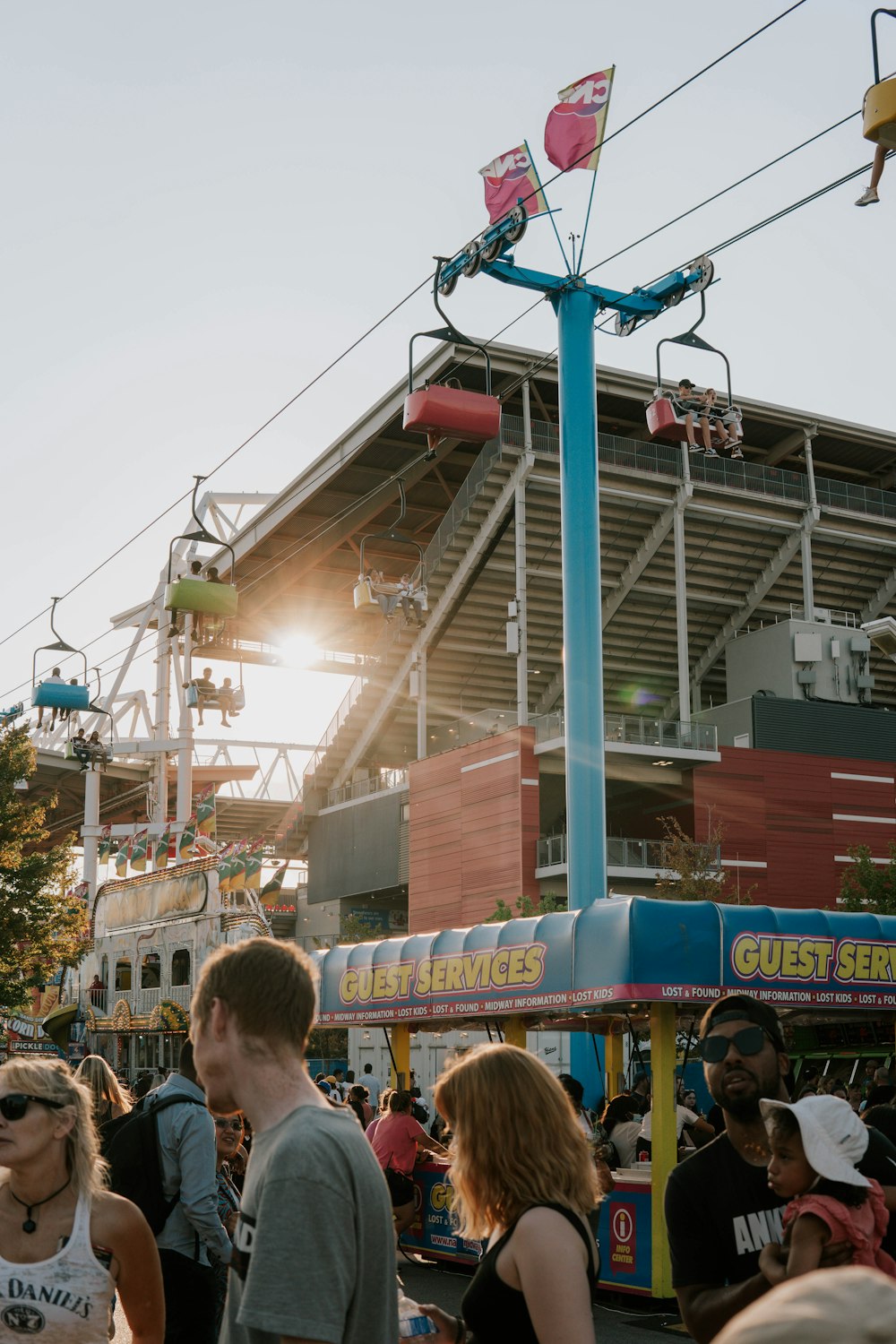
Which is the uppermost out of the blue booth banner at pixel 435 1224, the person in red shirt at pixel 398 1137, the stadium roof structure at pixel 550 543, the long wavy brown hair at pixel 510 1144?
the stadium roof structure at pixel 550 543

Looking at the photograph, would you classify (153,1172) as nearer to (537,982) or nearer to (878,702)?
(537,982)

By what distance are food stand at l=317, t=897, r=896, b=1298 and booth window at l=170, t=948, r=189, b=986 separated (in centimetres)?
1822

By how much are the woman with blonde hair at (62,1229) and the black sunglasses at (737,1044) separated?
164 cm

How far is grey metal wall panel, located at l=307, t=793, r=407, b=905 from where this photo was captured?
195ft

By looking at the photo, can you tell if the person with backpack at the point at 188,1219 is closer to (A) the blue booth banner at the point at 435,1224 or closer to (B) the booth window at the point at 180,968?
(A) the blue booth banner at the point at 435,1224

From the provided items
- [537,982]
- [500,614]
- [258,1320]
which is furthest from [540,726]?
[258,1320]

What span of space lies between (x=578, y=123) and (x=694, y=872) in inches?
1024

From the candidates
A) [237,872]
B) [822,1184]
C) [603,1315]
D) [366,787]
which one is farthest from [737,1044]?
[366,787]

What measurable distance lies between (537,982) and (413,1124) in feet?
7.06

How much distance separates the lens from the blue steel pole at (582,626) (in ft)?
79.4

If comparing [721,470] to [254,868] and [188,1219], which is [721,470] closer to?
[254,868]

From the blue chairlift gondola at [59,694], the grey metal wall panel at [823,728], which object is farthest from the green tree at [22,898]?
the grey metal wall panel at [823,728]

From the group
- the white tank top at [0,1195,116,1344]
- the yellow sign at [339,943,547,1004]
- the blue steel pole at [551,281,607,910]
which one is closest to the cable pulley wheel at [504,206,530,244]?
the blue steel pole at [551,281,607,910]

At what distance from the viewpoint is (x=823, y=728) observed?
52.2 m
